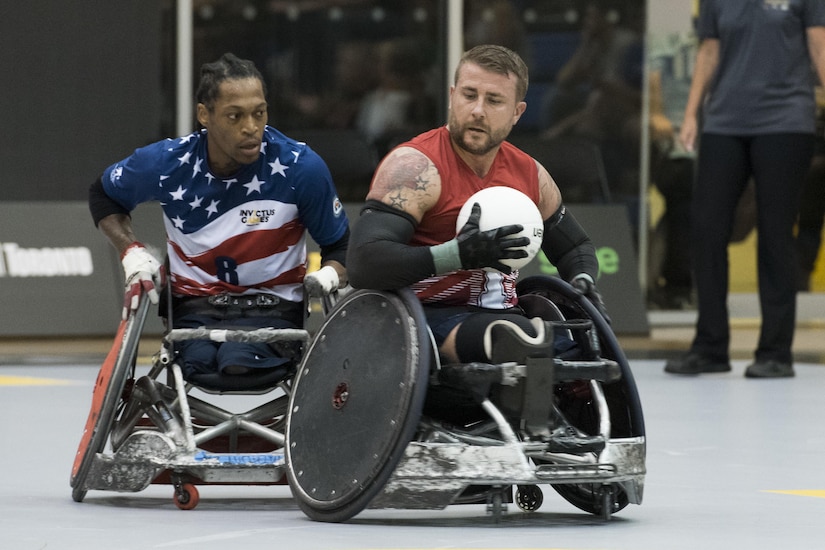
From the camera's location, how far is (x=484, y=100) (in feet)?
19.5

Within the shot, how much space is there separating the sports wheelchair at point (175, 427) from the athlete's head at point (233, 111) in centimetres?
59

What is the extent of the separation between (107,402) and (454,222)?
129 centimetres

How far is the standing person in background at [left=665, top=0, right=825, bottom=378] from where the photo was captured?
10516 mm

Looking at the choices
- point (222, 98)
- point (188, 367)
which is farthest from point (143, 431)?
point (222, 98)

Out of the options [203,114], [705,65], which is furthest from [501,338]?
[705,65]

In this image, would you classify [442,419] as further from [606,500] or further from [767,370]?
[767,370]

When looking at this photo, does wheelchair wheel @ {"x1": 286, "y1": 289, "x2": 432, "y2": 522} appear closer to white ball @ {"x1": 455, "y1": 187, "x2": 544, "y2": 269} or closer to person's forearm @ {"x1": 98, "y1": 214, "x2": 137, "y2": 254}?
white ball @ {"x1": 455, "y1": 187, "x2": 544, "y2": 269}

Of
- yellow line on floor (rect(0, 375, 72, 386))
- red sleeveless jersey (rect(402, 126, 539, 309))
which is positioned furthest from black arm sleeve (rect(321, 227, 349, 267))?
yellow line on floor (rect(0, 375, 72, 386))

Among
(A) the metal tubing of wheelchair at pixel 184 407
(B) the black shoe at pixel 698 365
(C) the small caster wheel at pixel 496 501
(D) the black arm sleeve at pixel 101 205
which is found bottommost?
(B) the black shoe at pixel 698 365

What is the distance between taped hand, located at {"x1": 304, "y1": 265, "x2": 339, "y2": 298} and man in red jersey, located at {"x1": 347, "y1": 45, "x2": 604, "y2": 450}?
49 cm

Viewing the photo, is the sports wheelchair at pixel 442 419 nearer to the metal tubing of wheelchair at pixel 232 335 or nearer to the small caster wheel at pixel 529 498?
the small caster wheel at pixel 529 498

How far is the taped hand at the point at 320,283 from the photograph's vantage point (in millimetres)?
6336

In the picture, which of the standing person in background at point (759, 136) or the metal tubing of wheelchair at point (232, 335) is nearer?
the metal tubing of wheelchair at point (232, 335)

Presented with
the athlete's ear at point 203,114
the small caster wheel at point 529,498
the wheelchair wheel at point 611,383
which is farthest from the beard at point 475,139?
the small caster wheel at point 529,498
